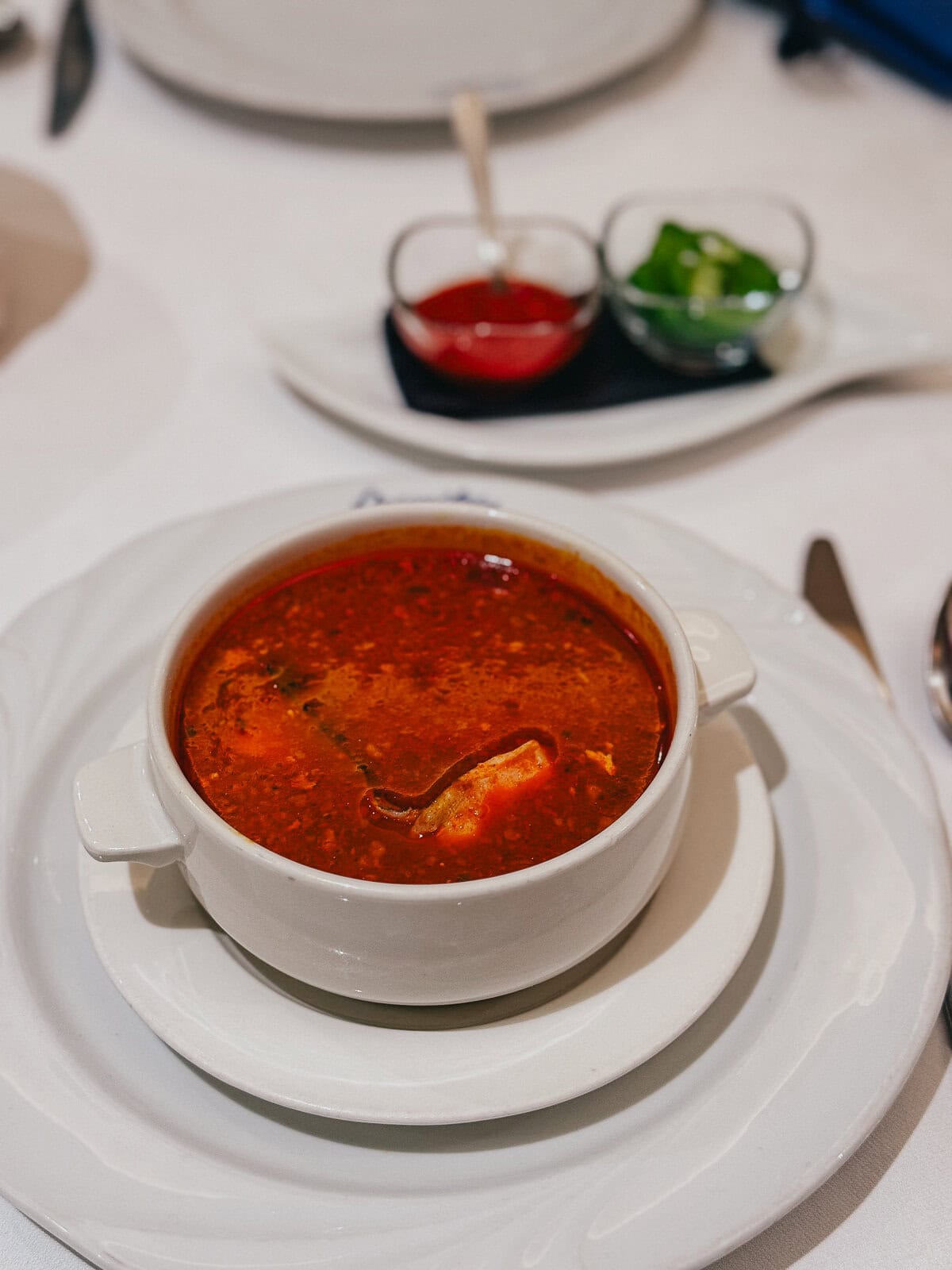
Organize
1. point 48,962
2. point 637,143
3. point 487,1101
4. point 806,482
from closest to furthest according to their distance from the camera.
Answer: point 487,1101
point 48,962
point 806,482
point 637,143

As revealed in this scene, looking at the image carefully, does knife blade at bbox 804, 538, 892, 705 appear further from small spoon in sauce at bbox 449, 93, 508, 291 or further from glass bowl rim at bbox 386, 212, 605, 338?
small spoon in sauce at bbox 449, 93, 508, 291

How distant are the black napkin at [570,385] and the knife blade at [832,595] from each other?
12.7 inches

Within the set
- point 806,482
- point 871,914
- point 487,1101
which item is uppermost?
point 487,1101

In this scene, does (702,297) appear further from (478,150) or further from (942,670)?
(942,670)

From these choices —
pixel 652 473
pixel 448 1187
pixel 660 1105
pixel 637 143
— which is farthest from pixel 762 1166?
pixel 637 143

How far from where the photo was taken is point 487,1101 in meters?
0.67

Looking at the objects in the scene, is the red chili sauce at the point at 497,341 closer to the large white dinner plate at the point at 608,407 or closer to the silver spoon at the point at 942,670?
the large white dinner plate at the point at 608,407

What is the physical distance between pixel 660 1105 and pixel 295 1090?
0.75 ft

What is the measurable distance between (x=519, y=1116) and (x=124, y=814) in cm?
32

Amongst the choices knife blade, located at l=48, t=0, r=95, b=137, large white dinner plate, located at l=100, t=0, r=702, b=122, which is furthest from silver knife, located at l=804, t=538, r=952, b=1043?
knife blade, located at l=48, t=0, r=95, b=137

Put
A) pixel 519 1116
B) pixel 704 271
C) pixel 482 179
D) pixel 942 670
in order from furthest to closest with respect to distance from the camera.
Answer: pixel 482 179 → pixel 704 271 → pixel 942 670 → pixel 519 1116

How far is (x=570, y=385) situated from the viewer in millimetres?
1456

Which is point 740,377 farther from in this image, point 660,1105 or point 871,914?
point 660,1105

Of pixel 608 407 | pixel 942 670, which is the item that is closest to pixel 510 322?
pixel 608 407
